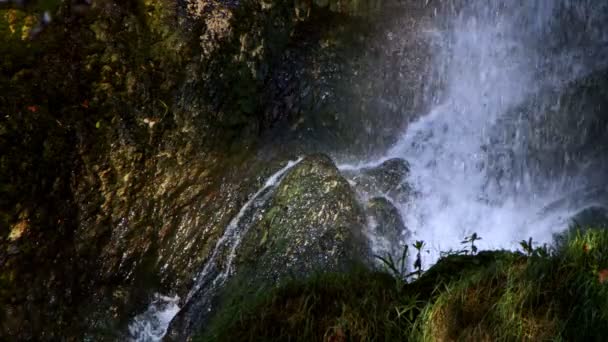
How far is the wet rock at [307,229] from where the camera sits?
5012 mm

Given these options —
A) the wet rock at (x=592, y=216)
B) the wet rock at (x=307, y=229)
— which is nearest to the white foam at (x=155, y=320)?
the wet rock at (x=307, y=229)

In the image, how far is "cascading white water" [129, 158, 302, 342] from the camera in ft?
18.1

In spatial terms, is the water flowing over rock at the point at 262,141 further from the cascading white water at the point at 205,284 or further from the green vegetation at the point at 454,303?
the green vegetation at the point at 454,303

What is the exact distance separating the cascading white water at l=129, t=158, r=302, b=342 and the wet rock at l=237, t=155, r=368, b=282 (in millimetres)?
202

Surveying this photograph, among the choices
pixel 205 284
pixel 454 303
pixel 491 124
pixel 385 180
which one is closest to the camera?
pixel 454 303

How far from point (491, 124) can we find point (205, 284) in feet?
14.0

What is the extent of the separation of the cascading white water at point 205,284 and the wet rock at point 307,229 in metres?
0.20

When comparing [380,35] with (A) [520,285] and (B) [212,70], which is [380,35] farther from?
(A) [520,285]

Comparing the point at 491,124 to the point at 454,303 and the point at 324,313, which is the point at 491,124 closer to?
the point at 454,303

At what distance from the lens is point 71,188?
5336mm

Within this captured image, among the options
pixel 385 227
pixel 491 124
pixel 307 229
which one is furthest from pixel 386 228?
pixel 491 124

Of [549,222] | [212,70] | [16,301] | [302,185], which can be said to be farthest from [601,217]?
[16,301]

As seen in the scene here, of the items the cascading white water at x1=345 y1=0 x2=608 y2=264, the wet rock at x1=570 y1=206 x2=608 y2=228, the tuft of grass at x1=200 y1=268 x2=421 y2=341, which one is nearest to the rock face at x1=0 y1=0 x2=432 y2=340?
the tuft of grass at x1=200 y1=268 x2=421 y2=341

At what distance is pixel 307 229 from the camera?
5297 millimetres
